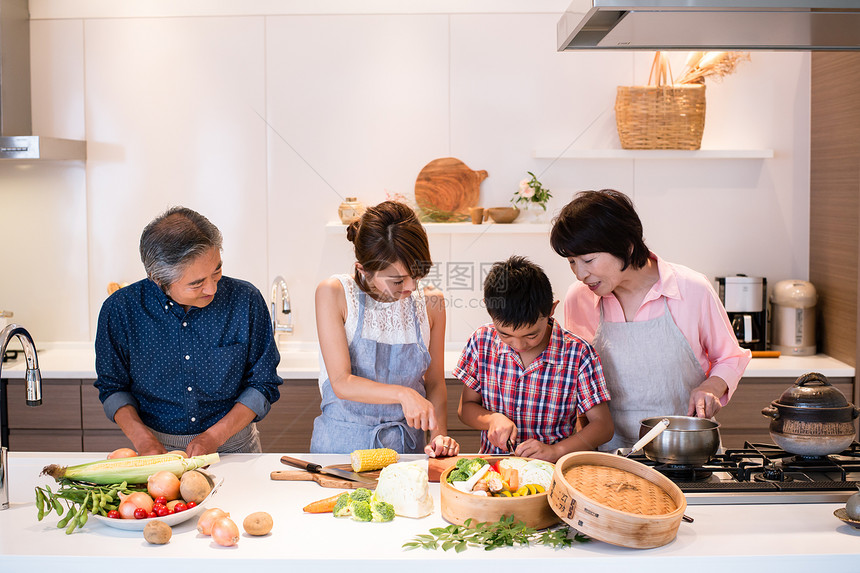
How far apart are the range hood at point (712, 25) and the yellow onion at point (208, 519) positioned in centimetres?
121

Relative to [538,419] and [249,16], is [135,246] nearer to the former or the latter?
[249,16]

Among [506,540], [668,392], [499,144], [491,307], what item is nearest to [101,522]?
[506,540]

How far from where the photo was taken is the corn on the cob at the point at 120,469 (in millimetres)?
1581

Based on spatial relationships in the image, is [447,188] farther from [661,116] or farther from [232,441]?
[232,441]

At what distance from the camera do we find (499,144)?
11.7 ft

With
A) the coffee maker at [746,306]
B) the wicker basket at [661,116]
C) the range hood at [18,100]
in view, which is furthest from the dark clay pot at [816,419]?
the range hood at [18,100]

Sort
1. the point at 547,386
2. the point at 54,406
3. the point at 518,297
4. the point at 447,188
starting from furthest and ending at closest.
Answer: the point at 447,188
the point at 54,406
the point at 547,386
the point at 518,297

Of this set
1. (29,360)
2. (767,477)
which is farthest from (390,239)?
(767,477)

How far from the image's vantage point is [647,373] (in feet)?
7.00

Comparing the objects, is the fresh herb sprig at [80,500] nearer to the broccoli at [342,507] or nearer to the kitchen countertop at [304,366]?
the broccoli at [342,507]

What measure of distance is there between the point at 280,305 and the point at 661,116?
1.90m

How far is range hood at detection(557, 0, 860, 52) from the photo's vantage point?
1.49 metres

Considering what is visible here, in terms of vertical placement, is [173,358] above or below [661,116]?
below

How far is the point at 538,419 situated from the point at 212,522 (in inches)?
36.8
